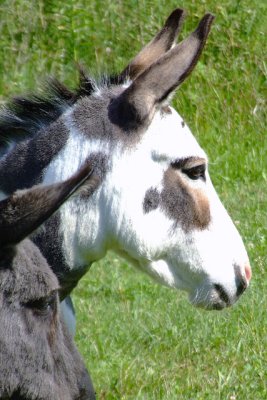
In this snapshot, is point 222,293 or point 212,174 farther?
point 212,174

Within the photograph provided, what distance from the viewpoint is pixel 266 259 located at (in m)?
7.75

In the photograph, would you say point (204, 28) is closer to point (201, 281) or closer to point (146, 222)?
point (146, 222)

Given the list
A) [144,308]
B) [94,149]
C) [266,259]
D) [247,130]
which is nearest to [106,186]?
[94,149]

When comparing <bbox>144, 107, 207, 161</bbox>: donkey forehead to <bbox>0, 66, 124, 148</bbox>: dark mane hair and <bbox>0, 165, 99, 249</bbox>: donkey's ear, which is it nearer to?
<bbox>0, 66, 124, 148</bbox>: dark mane hair

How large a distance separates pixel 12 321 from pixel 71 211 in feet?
3.15

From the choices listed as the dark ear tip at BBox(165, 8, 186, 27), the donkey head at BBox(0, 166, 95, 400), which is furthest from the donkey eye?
the donkey head at BBox(0, 166, 95, 400)

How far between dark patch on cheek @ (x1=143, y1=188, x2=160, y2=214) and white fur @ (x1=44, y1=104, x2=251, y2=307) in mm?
18

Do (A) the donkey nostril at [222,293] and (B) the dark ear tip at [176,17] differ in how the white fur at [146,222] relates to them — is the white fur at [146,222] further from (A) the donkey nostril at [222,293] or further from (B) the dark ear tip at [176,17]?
(B) the dark ear tip at [176,17]

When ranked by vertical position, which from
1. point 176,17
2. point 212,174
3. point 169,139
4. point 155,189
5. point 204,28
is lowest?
point 212,174

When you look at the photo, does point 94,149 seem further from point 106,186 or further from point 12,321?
point 12,321

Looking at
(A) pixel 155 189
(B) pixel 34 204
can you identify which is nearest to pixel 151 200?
(A) pixel 155 189

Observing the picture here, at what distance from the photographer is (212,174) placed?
9383 millimetres

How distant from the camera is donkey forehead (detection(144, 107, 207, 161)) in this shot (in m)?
5.21

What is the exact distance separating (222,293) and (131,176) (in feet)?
2.38
